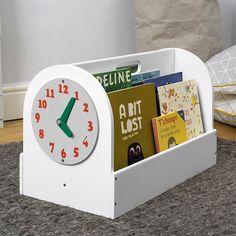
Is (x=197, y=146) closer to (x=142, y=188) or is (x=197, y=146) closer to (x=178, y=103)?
(x=178, y=103)

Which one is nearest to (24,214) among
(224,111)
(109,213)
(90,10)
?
(109,213)

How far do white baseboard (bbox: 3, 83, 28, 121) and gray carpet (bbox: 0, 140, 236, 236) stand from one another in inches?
23.9

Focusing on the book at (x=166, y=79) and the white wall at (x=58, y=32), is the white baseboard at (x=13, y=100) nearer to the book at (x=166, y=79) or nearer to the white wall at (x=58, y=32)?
the white wall at (x=58, y=32)

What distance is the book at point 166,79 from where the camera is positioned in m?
1.22

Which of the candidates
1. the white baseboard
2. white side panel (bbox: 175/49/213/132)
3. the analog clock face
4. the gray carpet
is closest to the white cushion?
white side panel (bbox: 175/49/213/132)

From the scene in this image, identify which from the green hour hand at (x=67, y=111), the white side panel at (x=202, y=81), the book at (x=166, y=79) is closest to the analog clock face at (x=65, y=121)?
the green hour hand at (x=67, y=111)

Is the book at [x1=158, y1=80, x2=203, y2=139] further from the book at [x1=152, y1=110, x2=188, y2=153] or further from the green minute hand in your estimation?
the green minute hand

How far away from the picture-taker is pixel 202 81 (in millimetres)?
1324

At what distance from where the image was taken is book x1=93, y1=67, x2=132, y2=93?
109cm

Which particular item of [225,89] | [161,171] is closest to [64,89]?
[161,171]

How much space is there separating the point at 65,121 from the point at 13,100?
79cm

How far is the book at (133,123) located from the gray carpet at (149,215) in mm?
97

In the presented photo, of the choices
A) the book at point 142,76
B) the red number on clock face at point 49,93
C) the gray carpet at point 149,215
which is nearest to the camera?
the gray carpet at point 149,215

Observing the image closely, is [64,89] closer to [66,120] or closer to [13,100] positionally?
[66,120]
